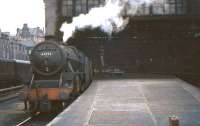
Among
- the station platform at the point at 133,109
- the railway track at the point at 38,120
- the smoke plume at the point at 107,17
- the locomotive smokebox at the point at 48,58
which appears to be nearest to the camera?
the station platform at the point at 133,109

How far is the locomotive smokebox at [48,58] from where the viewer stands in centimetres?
1784

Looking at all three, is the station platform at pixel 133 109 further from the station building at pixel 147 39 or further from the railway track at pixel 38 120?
the station building at pixel 147 39

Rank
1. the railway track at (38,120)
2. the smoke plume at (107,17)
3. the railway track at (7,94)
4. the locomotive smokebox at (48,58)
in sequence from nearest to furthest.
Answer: the railway track at (38,120), the locomotive smokebox at (48,58), the railway track at (7,94), the smoke plume at (107,17)

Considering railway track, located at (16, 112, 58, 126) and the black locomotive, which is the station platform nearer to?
railway track, located at (16, 112, 58, 126)

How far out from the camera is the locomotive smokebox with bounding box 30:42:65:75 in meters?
17.8

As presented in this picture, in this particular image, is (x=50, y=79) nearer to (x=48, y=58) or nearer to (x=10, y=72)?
(x=48, y=58)

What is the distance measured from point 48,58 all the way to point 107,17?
1267 centimetres

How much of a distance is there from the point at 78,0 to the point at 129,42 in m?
6.31

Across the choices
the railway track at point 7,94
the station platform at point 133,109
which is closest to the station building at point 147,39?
the railway track at point 7,94

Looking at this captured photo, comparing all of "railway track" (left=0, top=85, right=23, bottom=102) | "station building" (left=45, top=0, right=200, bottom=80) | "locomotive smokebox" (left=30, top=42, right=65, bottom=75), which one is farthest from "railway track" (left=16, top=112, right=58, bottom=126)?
"station building" (left=45, top=0, right=200, bottom=80)

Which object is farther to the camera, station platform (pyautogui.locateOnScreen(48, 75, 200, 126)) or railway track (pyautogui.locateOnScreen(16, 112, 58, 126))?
railway track (pyautogui.locateOnScreen(16, 112, 58, 126))

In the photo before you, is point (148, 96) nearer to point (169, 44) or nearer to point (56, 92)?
point (56, 92)

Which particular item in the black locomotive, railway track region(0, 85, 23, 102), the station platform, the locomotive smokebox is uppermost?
the locomotive smokebox

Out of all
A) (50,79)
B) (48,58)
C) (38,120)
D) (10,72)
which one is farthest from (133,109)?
(10,72)
